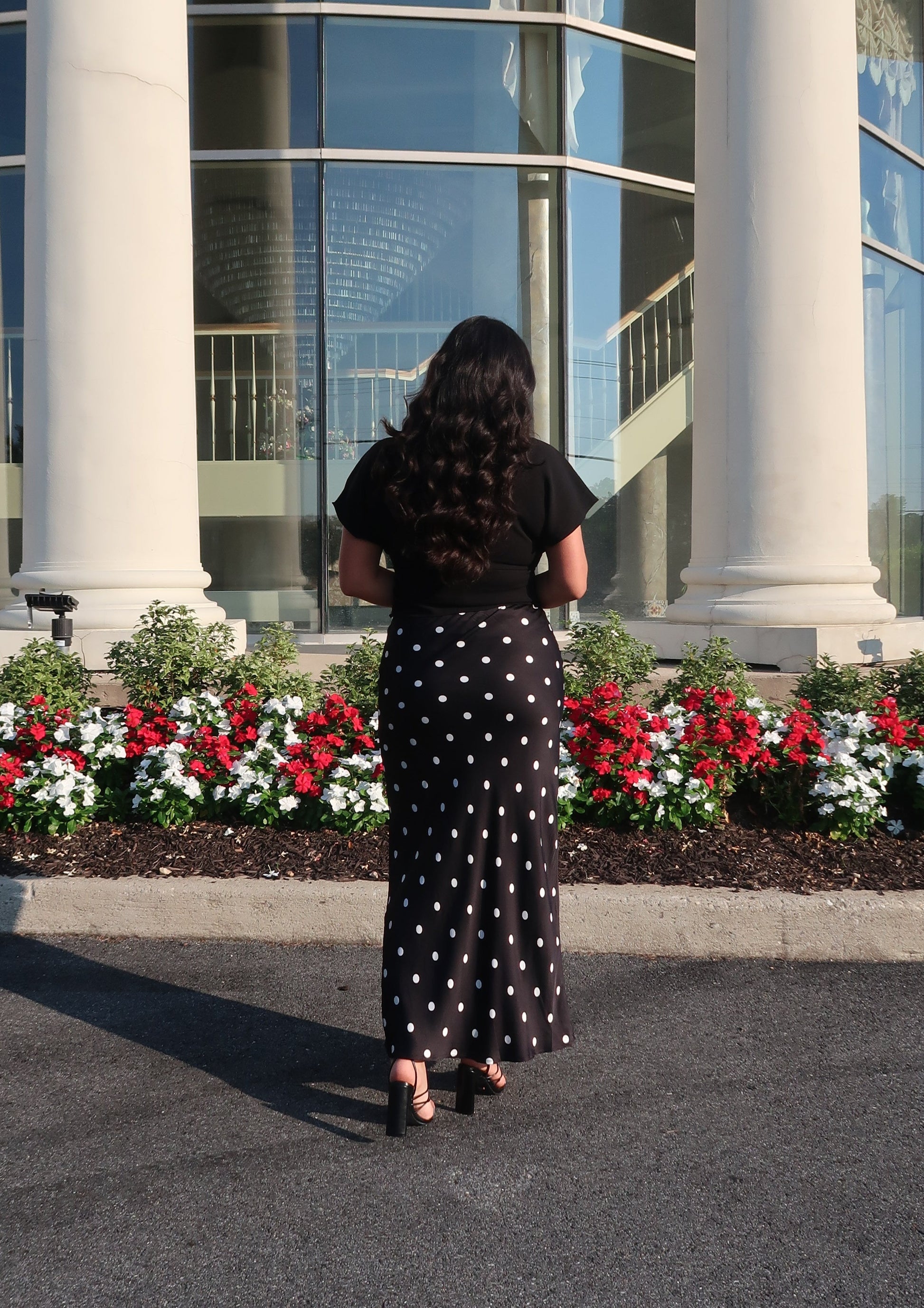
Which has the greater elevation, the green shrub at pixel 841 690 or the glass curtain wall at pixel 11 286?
the glass curtain wall at pixel 11 286

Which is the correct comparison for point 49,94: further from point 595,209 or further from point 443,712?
point 443,712

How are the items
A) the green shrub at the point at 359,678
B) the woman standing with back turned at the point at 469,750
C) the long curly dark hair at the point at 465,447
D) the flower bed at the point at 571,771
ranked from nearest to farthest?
1. the long curly dark hair at the point at 465,447
2. the woman standing with back turned at the point at 469,750
3. the flower bed at the point at 571,771
4. the green shrub at the point at 359,678

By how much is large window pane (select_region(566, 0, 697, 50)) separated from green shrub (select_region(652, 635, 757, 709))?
22.5ft

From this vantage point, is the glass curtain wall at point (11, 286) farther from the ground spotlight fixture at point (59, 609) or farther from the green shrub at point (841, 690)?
the green shrub at point (841, 690)

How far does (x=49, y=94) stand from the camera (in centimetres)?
695

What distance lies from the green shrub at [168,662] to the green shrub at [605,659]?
72.2 inches

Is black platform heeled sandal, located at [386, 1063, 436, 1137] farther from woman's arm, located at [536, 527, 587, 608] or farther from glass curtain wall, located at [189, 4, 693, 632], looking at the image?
glass curtain wall, located at [189, 4, 693, 632]

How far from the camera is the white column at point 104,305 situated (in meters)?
6.87

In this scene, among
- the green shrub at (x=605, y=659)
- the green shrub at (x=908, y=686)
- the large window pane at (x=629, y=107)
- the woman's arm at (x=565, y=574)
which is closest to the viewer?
the woman's arm at (x=565, y=574)

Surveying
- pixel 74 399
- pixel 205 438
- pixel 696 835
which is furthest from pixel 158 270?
pixel 696 835

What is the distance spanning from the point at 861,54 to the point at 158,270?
8.05 metres

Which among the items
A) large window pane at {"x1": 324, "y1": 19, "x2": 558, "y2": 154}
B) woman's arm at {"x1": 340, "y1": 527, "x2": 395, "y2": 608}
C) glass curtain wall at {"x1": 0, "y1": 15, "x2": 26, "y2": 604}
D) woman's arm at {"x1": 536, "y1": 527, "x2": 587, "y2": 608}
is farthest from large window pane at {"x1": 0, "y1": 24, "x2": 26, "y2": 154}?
woman's arm at {"x1": 536, "y1": 527, "x2": 587, "y2": 608}

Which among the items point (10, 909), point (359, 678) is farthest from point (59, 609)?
point (10, 909)

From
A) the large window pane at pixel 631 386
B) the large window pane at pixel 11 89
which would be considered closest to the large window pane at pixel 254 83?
the large window pane at pixel 11 89
